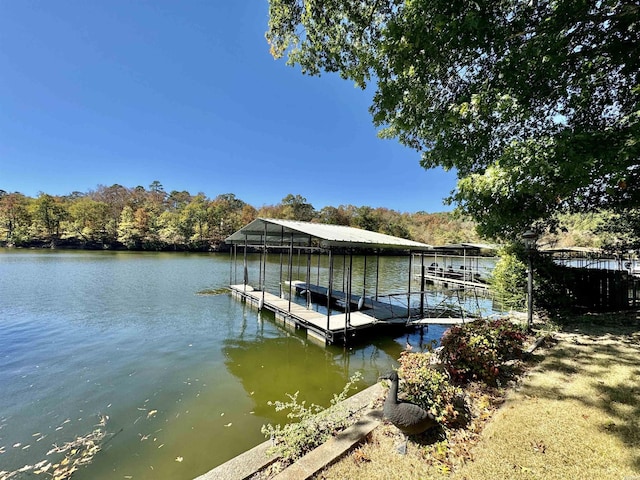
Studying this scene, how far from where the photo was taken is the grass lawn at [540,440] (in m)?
2.44

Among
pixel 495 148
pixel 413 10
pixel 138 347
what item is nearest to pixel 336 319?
pixel 138 347

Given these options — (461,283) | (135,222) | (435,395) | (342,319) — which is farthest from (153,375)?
(135,222)

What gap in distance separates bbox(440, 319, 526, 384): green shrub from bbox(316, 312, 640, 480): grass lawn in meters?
0.35

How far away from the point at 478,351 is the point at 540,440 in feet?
4.14

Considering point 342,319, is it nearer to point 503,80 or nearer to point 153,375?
point 153,375

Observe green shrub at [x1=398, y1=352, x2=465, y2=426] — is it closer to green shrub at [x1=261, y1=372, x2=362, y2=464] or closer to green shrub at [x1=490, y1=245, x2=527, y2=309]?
green shrub at [x1=261, y1=372, x2=362, y2=464]

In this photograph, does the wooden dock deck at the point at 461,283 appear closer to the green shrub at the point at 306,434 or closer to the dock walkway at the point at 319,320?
the dock walkway at the point at 319,320

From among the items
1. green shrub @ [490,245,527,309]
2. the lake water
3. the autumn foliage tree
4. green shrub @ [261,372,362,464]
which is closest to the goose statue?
green shrub @ [261,372,362,464]

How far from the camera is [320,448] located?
114 inches

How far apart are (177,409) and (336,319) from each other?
4959mm

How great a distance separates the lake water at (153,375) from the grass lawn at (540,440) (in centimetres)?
233

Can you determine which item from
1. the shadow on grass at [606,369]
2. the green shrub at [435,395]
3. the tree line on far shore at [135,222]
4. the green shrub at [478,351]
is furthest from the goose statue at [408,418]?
the tree line on far shore at [135,222]

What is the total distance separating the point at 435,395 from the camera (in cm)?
334

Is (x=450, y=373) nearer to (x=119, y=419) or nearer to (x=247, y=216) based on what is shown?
(x=119, y=419)
